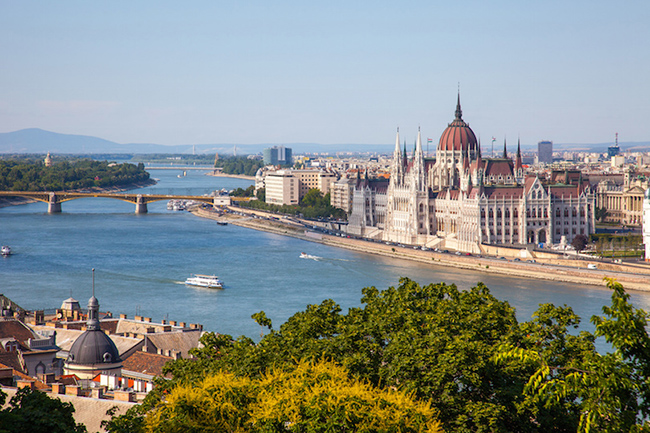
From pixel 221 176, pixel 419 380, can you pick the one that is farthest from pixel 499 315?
pixel 221 176

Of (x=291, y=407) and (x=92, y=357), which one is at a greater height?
(x=291, y=407)

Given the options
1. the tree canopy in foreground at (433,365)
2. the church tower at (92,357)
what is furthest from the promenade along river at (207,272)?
the tree canopy in foreground at (433,365)

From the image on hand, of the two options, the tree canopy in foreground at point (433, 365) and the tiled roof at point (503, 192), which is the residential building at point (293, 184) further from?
the tree canopy in foreground at point (433, 365)

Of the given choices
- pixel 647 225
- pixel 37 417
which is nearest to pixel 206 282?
pixel 647 225

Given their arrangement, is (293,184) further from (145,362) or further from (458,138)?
(145,362)

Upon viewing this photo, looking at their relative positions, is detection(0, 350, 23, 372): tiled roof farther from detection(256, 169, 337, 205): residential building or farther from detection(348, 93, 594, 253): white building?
detection(256, 169, 337, 205): residential building
